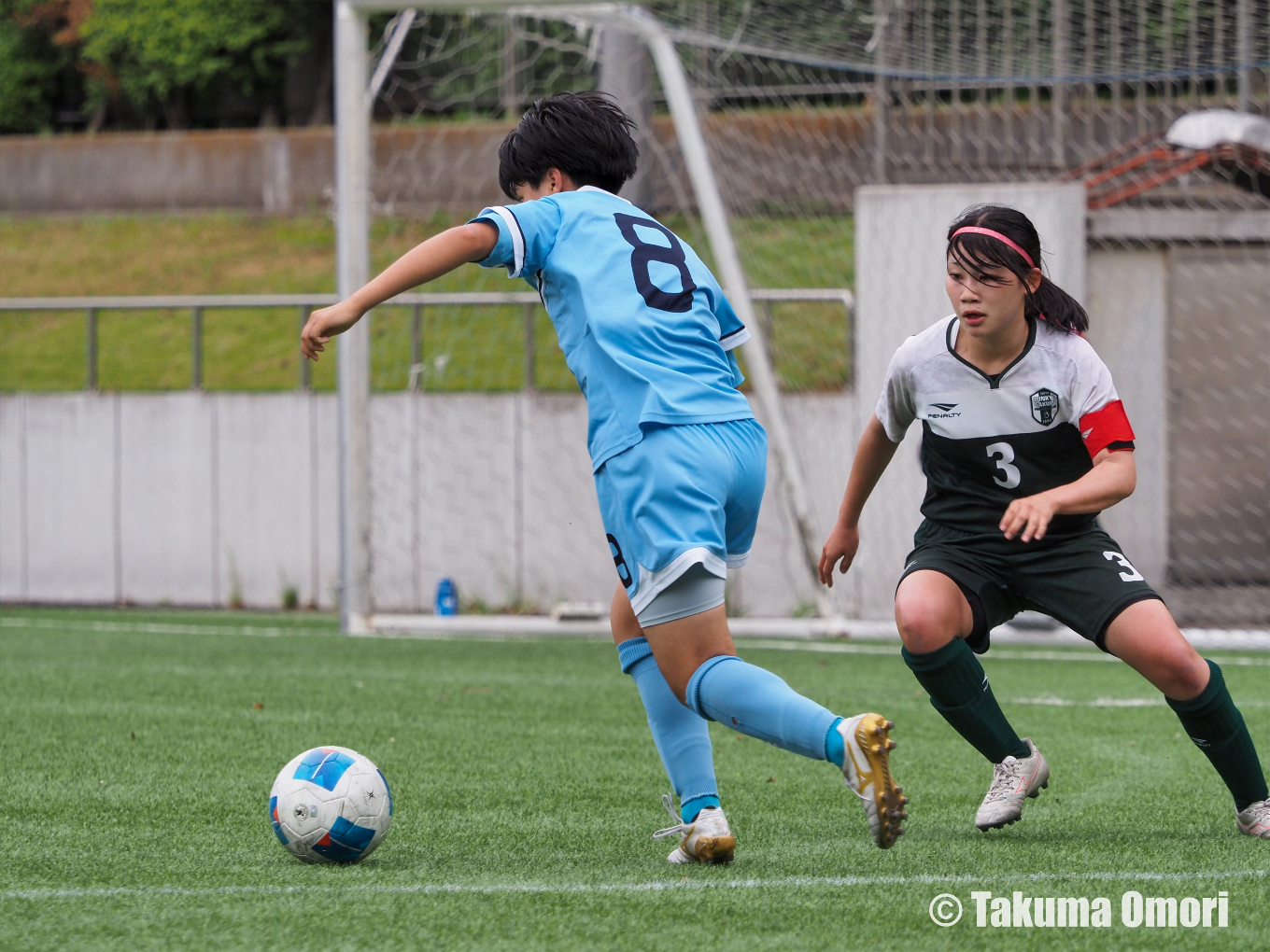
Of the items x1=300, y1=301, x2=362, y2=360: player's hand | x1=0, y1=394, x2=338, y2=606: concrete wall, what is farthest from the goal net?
x1=300, y1=301, x2=362, y2=360: player's hand

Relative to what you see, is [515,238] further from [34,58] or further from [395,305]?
[34,58]

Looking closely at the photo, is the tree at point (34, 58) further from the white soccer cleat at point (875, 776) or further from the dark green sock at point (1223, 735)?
the white soccer cleat at point (875, 776)

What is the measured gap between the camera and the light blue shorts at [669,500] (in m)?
2.92

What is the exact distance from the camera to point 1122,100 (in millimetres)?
10758

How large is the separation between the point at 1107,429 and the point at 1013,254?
1.46 feet

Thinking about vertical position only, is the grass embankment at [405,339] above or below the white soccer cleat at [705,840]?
above

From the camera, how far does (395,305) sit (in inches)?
429

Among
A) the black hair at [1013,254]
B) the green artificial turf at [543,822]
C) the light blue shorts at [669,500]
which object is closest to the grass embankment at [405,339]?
the green artificial turf at [543,822]

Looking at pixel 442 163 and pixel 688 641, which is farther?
pixel 442 163

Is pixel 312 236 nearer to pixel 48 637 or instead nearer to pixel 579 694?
pixel 48 637

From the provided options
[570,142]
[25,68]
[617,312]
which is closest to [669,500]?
[617,312]

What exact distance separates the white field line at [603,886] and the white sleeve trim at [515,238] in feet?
3.90

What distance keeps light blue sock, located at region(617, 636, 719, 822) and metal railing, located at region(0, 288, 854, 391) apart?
6.95 m

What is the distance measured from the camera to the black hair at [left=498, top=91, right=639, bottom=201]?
10.5ft
